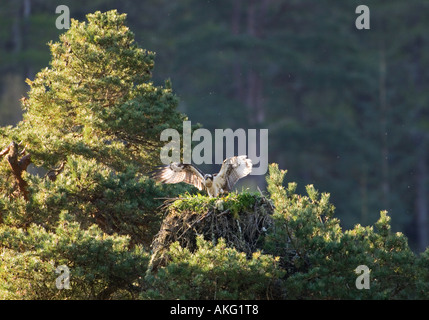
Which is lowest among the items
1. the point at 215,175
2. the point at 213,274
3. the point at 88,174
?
the point at 213,274

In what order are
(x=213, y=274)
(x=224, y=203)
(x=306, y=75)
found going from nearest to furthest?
(x=213, y=274) → (x=224, y=203) → (x=306, y=75)

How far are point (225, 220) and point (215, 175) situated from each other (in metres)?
0.71

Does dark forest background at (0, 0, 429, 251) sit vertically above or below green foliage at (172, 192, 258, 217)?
above

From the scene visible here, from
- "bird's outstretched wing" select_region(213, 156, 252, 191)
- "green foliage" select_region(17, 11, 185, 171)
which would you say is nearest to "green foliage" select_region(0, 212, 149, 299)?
"bird's outstretched wing" select_region(213, 156, 252, 191)

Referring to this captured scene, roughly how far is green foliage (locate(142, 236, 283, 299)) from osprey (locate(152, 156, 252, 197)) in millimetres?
1150

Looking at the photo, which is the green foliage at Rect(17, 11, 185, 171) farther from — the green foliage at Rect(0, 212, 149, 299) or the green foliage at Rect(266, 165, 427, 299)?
the green foliage at Rect(266, 165, 427, 299)

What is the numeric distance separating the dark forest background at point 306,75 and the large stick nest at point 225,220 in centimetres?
2819

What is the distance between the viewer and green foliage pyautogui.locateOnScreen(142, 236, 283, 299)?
42.0ft

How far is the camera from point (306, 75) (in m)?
47.1

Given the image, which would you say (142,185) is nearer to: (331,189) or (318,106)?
(331,189)

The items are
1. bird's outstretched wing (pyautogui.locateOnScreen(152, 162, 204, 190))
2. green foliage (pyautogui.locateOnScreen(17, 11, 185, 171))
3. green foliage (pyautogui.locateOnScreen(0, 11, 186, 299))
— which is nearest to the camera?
green foliage (pyautogui.locateOnScreen(0, 11, 186, 299))

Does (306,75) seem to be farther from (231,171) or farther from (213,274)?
(213,274)
